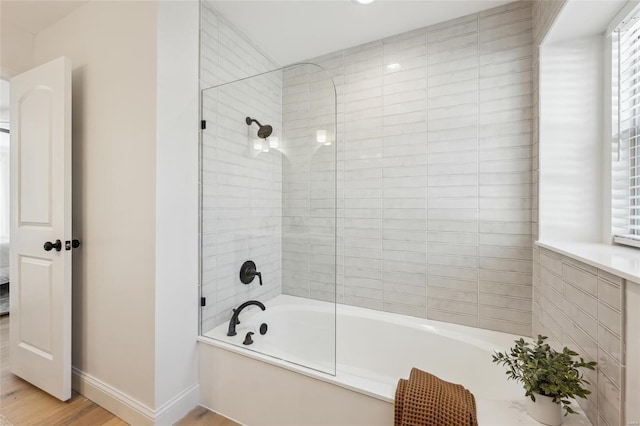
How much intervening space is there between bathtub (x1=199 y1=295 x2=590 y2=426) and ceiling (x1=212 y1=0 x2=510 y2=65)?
6.08ft

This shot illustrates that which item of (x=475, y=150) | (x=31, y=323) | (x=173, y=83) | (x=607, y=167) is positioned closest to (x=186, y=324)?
(x=31, y=323)

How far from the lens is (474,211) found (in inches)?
76.2

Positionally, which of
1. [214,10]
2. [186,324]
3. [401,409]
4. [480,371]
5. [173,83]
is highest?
[214,10]

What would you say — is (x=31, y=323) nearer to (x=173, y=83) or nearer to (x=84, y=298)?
(x=84, y=298)

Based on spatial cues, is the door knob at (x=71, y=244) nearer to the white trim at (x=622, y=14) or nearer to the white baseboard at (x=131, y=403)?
the white baseboard at (x=131, y=403)

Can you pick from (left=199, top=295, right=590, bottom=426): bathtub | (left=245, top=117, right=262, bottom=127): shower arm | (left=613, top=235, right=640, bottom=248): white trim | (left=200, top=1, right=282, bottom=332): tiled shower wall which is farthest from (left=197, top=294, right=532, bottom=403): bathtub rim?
(left=245, top=117, right=262, bottom=127): shower arm

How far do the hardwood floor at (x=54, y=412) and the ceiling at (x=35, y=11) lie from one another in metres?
2.44

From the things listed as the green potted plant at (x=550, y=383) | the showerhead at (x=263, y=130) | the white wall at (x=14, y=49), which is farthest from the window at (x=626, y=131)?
the white wall at (x=14, y=49)

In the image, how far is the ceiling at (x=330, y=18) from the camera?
1.84m

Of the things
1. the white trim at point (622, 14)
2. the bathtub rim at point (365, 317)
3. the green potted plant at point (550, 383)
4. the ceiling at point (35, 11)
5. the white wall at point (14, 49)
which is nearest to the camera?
the green potted plant at point (550, 383)

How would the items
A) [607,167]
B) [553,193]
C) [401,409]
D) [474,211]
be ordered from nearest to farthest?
[401,409] < [607,167] < [553,193] < [474,211]

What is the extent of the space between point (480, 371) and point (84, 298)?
2.47 metres

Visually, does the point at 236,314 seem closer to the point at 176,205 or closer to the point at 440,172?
the point at 176,205

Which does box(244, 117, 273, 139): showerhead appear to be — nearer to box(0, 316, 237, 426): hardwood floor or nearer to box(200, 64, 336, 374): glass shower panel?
box(200, 64, 336, 374): glass shower panel
